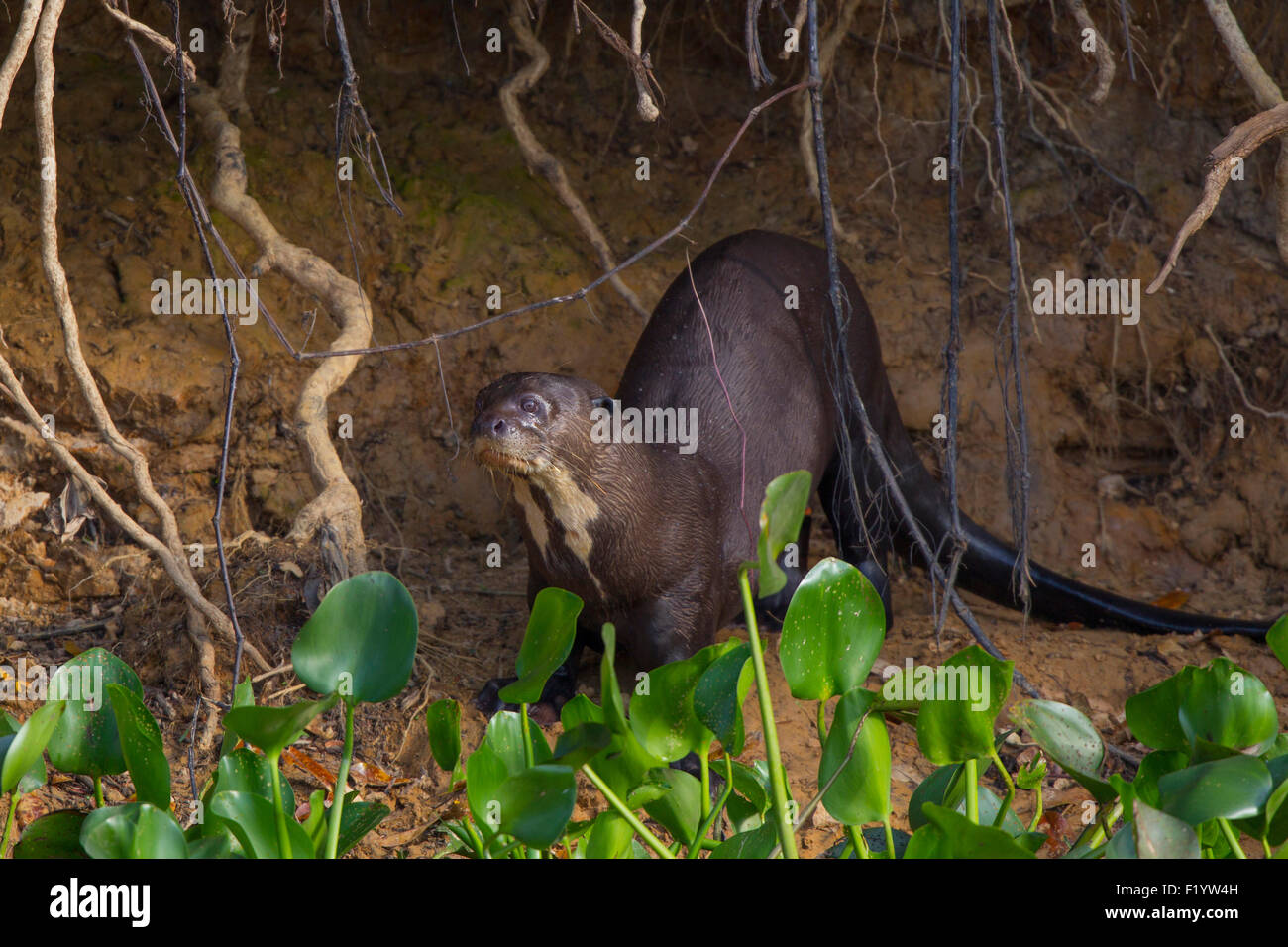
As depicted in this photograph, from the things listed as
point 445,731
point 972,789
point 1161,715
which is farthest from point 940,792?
point 445,731

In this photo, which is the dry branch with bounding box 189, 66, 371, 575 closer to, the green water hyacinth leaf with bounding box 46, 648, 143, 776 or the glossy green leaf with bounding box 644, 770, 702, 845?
the green water hyacinth leaf with bounding box 46, 648, 143, 776

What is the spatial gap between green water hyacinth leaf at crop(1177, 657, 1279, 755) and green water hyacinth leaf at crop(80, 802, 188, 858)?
42.4 inches

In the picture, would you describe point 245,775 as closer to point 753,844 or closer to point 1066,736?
point 753,844

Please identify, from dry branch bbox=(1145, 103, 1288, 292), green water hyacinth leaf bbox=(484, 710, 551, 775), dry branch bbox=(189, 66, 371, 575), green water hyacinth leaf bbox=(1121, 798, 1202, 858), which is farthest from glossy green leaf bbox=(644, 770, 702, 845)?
dry branch bbox=(189, 66, 371, 575)

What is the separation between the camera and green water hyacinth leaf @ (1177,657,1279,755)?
4.64 feet

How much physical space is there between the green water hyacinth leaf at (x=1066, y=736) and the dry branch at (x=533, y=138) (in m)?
2.49

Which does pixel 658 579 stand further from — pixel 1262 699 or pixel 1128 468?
pixel 1128 468

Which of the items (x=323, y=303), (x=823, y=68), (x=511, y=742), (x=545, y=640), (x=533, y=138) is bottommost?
(x=511, y=742)

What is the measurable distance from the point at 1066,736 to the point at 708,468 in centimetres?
157

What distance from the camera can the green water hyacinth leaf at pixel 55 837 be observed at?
1.43 m

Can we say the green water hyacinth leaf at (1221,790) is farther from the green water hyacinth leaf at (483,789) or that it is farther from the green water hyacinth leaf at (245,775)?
the green water hyacinth leaf at (245,775)

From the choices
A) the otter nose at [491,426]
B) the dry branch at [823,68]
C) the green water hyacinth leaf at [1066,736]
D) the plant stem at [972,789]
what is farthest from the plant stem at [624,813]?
the dry branch at [823,68]

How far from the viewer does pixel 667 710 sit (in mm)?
1425
